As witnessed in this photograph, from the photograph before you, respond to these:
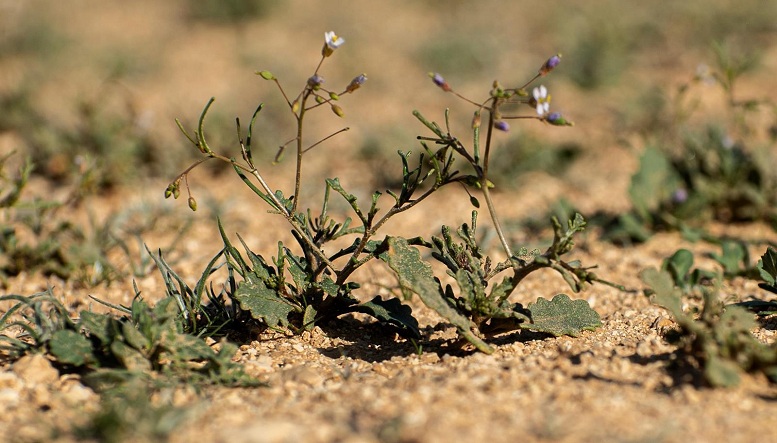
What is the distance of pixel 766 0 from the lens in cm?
734

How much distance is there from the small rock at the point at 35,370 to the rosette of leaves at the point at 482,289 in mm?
1117

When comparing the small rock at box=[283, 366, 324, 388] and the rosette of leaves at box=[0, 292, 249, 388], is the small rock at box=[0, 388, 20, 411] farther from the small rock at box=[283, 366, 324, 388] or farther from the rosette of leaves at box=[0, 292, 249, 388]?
the small rock at box=[283, 366, 324, 388]

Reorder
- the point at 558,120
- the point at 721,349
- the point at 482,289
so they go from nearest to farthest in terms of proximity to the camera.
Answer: the point at 721,349
the point at 558,120
the point at 482,289

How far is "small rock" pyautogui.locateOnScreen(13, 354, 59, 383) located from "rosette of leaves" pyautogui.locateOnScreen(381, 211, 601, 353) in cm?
112

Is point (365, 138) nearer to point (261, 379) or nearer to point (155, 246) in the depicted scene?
point (155, 246)

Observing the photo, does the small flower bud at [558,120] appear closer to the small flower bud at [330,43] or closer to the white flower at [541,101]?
the white flower at [541,101]

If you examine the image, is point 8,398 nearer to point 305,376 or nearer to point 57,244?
point 305,376

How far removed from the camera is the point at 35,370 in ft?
7.96

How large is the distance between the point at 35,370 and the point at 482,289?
143cm

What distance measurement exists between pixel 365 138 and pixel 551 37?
10.7ft

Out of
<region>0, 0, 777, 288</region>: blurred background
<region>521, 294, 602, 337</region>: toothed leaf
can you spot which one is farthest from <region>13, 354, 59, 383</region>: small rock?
<region>0, 0, 777, 288</region>: blurred background

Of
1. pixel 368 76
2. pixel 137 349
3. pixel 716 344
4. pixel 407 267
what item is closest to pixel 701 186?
pixel 716 344

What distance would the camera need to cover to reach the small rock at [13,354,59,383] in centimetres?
241

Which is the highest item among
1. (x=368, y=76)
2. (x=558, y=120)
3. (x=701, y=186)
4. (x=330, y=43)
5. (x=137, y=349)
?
(x=368, y=76)
